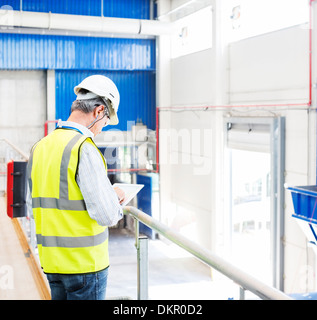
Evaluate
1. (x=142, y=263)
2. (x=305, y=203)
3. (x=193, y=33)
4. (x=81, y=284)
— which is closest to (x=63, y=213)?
(x=81, y=284)

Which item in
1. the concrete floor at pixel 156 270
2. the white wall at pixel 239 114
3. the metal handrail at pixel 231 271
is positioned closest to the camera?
the metal handrail at pixel 231 271

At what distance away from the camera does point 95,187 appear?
2217 millimetres

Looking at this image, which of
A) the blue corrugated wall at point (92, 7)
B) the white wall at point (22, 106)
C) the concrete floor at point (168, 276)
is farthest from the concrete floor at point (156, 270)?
the blue corrugated wall at point (92, 7)

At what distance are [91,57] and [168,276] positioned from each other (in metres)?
7.35

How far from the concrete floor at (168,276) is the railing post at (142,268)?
6.73 m

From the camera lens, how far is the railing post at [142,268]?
9.69 ft

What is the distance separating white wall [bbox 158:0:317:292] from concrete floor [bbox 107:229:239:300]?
847 mm

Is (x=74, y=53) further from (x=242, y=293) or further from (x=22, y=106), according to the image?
(x=242, y=293)

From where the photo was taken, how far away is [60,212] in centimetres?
233

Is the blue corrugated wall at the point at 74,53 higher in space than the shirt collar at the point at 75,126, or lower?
higher

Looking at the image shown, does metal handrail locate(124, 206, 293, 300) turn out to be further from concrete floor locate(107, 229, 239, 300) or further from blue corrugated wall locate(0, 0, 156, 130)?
blue corrugated wall locate(0, 0, 156, 130)

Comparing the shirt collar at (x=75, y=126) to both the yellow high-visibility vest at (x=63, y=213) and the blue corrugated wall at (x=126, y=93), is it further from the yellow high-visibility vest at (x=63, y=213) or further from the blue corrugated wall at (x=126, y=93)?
the blue corrugated wall at (x=126, y=93)

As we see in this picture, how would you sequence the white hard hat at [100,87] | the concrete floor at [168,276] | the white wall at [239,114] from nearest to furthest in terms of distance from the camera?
the white hard hat at [100,87], the white wall at [239,114], the concrete floor at [168,276]
